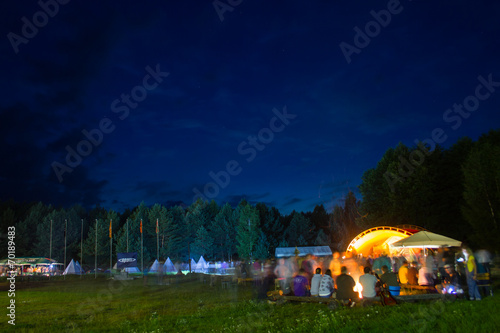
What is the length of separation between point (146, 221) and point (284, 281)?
6882 cm

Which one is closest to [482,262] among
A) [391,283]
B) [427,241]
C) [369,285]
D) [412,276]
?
[412,276]

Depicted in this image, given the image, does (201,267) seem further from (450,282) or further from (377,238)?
(450,282)

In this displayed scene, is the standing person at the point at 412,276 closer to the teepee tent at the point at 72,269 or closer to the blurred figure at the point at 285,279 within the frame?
the blurred figure at the point at 285,279

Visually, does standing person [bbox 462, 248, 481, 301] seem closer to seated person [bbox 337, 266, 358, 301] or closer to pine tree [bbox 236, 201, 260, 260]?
seated person [bbox 337, 266, 358, 301]

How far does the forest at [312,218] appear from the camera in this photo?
36031 millimetres

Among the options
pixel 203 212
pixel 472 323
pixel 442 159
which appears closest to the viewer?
pixel 472 323

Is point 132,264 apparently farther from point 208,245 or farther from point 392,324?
point 392,324

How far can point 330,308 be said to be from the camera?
37.0ft

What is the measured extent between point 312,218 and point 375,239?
67420mm

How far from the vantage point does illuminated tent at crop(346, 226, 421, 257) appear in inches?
1120

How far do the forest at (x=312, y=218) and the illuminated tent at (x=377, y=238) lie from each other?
30.9 ft

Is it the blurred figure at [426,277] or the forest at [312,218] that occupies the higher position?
the forest at [312,218]

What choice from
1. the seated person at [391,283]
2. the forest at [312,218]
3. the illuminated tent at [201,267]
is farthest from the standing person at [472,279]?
the illuminated tent at [201,267]

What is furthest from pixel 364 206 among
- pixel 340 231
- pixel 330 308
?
pixel 330 308
